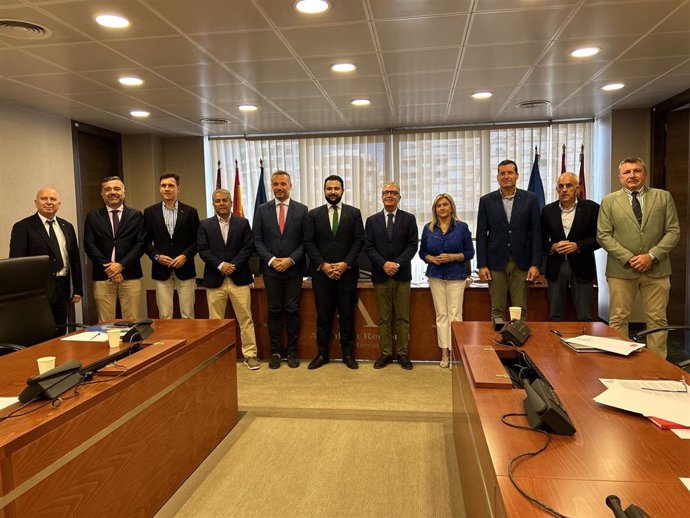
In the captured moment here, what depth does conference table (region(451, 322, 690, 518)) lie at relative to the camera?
1082mm

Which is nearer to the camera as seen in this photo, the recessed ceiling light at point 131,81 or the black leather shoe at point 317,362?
the recessed ceiling light at point 131,81

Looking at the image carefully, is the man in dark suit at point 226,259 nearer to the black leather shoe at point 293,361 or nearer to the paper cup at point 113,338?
the black leather shoe at point 293,361

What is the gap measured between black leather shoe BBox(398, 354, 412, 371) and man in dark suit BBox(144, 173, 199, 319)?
1965 millimetres

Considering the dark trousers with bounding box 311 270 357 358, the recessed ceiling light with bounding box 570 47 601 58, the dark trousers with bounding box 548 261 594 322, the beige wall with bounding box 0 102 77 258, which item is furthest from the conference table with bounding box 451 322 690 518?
the beige wall with bounding box 0 102 77 258

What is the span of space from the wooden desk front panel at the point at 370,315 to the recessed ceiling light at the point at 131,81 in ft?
6.17

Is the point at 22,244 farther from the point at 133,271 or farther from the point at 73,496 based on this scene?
the point at 73,496

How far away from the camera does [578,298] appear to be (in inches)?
159

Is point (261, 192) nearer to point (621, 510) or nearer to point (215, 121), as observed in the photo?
point (215, 121)

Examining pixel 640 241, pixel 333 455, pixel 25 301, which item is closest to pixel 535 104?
pixel 640 241

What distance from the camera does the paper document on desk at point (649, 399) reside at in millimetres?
1472

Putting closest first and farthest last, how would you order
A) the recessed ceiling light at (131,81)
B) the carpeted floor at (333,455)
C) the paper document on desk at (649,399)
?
1. the paper document on desk at (649,399)
2. the carpeted floor at (333,455)
3. the recessed ceiling light at (131,81)

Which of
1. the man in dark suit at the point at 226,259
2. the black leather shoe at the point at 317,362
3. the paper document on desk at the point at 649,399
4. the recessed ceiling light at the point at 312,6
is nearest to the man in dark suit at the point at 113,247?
the man in dark suit at the point at 226,259

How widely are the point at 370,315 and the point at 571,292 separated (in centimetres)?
174

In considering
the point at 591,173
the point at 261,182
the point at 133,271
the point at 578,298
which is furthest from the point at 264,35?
the point at 591,173
